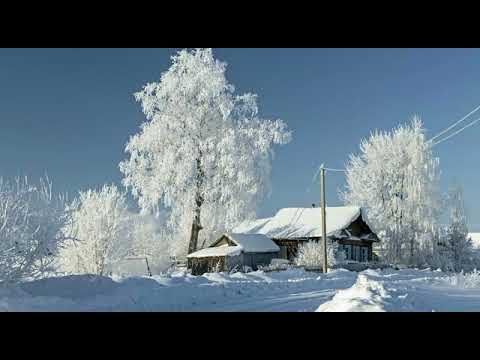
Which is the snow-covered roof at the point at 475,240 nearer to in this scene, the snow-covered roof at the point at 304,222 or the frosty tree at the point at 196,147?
the snow-covered roof at the point at 304,222

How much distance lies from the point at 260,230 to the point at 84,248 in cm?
1661

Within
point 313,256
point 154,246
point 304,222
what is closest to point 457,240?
point 304,222

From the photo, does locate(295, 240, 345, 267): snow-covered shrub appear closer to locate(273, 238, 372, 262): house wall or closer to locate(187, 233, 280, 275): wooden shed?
locate(273, 238, 372, 262): house wall

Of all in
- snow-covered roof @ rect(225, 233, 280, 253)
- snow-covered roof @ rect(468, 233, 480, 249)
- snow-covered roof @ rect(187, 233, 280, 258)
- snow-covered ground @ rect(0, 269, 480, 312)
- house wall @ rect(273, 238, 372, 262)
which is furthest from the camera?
snow-covered roof @ rect(468, 233, 480, 249)

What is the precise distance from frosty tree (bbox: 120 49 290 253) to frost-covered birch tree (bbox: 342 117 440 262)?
11831mm

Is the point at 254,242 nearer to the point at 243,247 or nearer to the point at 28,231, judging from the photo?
the point at 243,247

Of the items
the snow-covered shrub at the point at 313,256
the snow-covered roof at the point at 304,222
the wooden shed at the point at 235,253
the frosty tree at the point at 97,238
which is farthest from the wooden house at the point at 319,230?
the frosty tree at the point at 97,238

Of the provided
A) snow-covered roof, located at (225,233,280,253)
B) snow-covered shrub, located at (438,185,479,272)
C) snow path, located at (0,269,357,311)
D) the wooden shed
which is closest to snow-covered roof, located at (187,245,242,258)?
the wooden shed

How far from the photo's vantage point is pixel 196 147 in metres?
23.7

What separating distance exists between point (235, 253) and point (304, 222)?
6.53 m

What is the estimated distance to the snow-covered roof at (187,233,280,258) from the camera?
2867 centimetres
